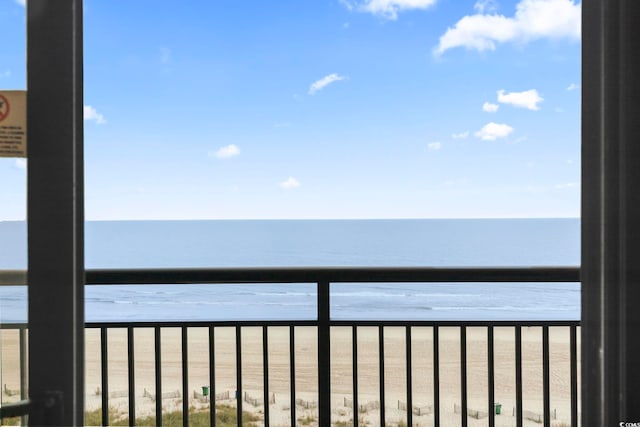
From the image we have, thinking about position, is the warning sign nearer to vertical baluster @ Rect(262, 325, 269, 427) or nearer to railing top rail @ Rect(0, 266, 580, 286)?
railing top rail @ Rect(0, 266, 580, 286)

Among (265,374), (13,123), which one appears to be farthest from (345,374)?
(13,123)

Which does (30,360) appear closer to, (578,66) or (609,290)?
(609,290)

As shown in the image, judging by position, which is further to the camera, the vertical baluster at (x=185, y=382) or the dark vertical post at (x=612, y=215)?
the vertical baluster at (x=185, y=382)

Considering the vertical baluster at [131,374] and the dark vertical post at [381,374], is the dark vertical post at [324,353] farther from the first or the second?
the vertical baluster at [131,374]

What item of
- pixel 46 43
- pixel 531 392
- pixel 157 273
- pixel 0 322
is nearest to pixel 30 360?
pixel 0 322

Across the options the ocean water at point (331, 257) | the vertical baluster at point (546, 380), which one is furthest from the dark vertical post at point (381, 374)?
the ocean water at point (331, 257)

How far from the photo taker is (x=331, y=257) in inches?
571

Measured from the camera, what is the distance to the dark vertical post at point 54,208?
94cm

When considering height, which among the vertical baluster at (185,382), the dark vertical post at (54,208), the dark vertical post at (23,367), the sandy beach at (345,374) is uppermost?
the dark vertical post at (54,208)

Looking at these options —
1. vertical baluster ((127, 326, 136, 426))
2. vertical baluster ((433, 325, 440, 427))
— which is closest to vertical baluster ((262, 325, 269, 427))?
vertical baluster ((127, 326, 136, 426))

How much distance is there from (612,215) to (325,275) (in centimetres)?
107

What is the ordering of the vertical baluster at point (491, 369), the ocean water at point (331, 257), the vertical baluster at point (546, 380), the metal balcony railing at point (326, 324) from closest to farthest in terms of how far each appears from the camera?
the metal balcony railing at point (326, 324), the vertical baluster at point (546, 380), the vertical baluster at point (491, 369), the ocean water at point (331, 257)

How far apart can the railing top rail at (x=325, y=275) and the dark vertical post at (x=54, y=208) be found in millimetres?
823

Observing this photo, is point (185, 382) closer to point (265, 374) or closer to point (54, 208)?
point (265, 374)
